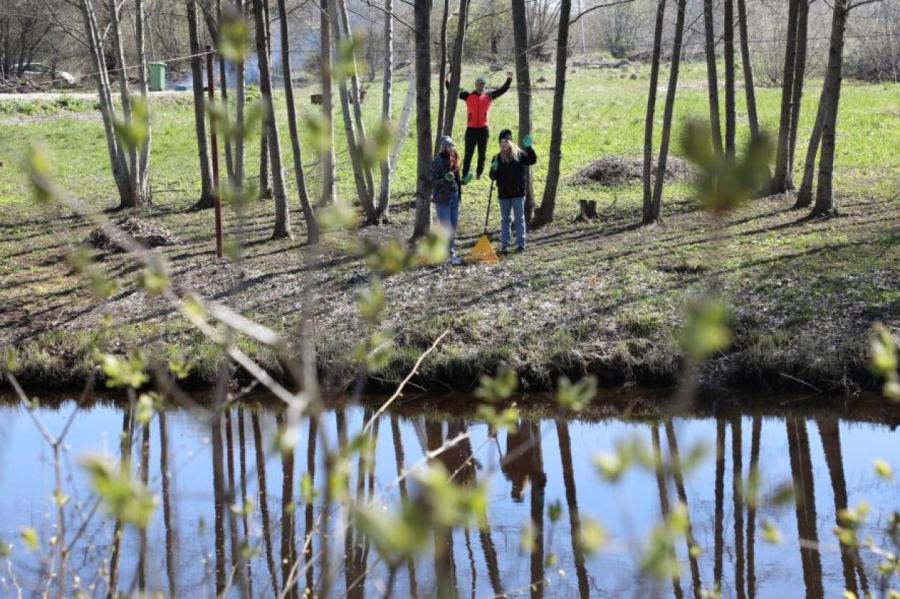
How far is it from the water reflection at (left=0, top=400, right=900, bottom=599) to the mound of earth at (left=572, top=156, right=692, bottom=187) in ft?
35.8

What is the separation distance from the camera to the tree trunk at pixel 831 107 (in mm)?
15508

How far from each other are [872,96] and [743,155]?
1299 inches

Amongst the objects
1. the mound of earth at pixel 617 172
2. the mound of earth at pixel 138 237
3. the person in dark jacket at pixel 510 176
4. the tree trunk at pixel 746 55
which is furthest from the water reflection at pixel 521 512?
the mound of earth at pixel 617 172

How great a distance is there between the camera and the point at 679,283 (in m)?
13.8

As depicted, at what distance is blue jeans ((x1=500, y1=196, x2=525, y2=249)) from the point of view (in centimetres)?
1541

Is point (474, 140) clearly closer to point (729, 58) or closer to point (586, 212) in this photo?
point (586, 212)

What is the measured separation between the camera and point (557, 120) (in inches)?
678

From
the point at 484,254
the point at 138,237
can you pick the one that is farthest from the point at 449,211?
the point at 138,237

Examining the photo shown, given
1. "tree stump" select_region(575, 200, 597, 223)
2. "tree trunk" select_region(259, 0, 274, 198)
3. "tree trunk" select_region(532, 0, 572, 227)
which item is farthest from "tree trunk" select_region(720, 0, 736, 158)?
"tree trunk" select_region(259, 0, 274, 198)

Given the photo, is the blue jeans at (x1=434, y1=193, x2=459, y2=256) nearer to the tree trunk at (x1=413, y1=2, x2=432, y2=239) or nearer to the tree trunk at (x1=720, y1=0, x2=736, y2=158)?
the tree trunk at (x1=413, y1=2, x2=432, y2=239)

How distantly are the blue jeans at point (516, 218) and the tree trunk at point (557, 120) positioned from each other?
1.81 m

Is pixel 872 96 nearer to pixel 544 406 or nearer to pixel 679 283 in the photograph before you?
pixel 679 283

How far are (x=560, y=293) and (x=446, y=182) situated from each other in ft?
7.32

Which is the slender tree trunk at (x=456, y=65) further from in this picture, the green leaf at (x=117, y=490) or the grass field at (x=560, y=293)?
the green leaf at (x=117, y=490)
